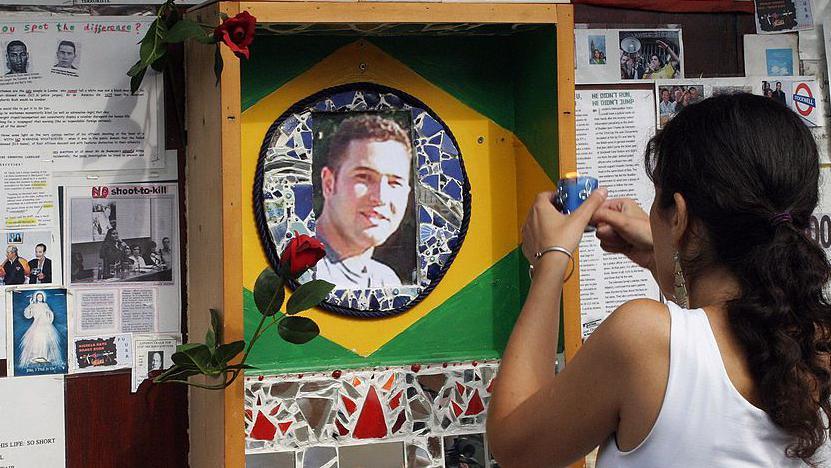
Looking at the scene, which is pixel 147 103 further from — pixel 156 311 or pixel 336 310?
pixel 336 310

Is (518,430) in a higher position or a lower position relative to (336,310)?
lower

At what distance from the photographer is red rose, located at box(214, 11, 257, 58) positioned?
1397 mm

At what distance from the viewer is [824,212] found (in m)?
2.04

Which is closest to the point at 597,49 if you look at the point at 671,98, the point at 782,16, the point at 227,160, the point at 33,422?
the point at 671,98

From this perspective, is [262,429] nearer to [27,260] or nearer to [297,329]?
[297,329]

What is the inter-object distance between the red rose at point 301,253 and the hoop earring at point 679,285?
53 cm

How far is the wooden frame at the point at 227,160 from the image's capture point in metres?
1.43

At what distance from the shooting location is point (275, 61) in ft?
5.41

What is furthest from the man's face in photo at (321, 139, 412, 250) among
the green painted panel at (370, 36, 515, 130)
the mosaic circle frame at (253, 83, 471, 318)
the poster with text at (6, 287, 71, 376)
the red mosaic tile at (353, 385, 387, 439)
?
the poster with text at (6, 287, 71, 376)

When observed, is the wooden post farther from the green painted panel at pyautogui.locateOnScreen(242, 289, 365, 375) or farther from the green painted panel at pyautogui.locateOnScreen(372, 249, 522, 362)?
the green painted panel at pyautogui.locateOnScreen(372, 249, 522, 362)

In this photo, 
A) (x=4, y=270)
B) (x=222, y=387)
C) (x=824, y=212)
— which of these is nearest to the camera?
(x=222, y=387)

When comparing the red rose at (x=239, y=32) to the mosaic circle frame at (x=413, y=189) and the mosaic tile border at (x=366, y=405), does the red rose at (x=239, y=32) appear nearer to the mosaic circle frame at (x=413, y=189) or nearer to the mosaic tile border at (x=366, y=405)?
the mosaic circle frame at (x=413, y=189)

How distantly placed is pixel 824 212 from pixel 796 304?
1.14 meters

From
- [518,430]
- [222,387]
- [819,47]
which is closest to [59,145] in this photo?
[222,387]
